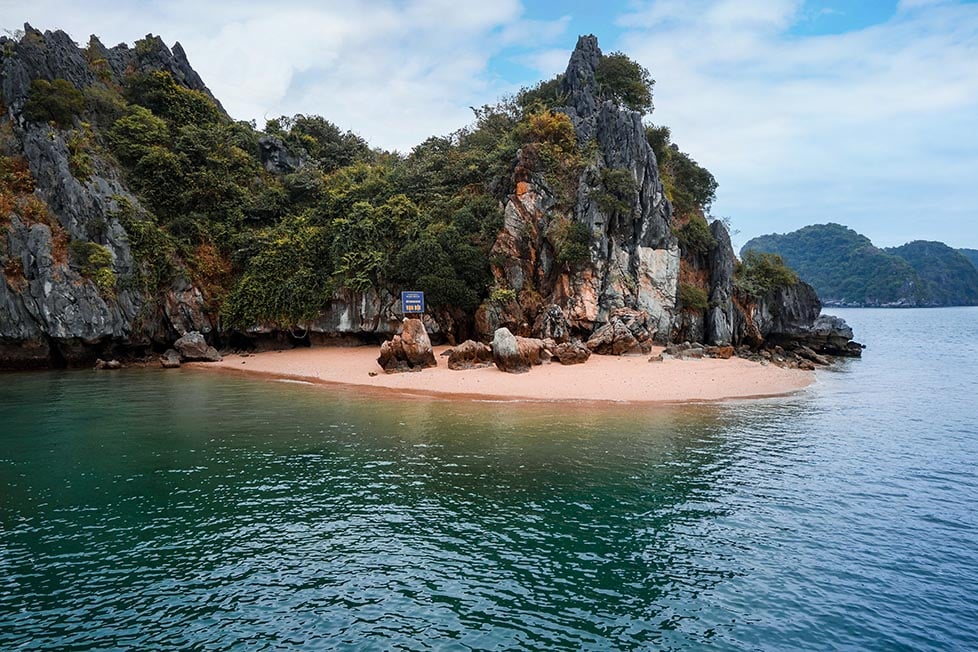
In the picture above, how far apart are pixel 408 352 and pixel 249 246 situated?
18.2m

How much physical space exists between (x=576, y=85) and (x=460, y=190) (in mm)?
17192

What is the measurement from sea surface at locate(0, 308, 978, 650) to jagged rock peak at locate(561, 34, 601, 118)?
1438 inches

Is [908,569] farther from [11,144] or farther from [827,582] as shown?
[11,144]

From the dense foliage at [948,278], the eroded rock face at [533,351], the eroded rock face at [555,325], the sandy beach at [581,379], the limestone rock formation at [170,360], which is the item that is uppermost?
the dense foliage at [948,278]

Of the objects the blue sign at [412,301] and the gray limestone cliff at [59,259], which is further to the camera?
the blue sign at [412,301]

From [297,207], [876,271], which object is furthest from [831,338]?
[876,271]

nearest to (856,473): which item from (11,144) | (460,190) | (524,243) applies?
(524,243)

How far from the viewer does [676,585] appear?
9.22m

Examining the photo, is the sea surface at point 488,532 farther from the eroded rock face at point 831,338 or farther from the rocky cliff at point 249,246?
the eroded rock face at point 831,338

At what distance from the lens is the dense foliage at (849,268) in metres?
154

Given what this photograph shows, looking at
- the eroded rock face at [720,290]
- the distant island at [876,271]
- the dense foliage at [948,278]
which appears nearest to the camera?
the eroded rock face at [720,290]

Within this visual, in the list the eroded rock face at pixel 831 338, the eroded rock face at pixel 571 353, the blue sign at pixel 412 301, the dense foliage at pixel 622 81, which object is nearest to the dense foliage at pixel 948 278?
the eroded rock face at pixel 831 338

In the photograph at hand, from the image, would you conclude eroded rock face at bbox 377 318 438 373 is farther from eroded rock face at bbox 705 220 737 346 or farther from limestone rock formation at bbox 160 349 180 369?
eroded rock face at bbox 705 220 737 346

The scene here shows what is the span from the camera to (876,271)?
160 metres
